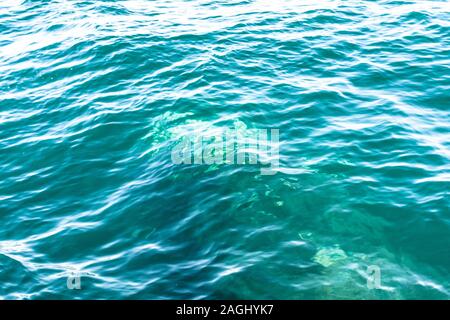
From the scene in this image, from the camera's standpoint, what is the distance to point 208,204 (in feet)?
63.8

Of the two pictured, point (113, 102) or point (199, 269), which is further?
point (113, 102)

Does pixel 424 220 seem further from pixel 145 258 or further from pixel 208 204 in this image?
pixel 145 258

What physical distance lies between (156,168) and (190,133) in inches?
113

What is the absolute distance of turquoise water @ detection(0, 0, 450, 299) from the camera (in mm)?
16531

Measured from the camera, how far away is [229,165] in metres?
21.6

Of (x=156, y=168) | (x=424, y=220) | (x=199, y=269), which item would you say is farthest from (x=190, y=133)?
(x=424, y=220)

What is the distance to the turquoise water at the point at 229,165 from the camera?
16.5 m

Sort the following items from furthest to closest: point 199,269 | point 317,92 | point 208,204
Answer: point 317,92 < point 208,204 < point 199,269

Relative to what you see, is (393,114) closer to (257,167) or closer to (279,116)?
(279,116)

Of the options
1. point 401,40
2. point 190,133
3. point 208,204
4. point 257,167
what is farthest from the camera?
point 401,40

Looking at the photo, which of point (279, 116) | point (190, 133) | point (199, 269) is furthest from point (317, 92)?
point (199, 269)

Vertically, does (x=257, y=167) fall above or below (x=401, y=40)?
below

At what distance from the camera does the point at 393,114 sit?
24.0 metres

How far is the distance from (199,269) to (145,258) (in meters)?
1.91
